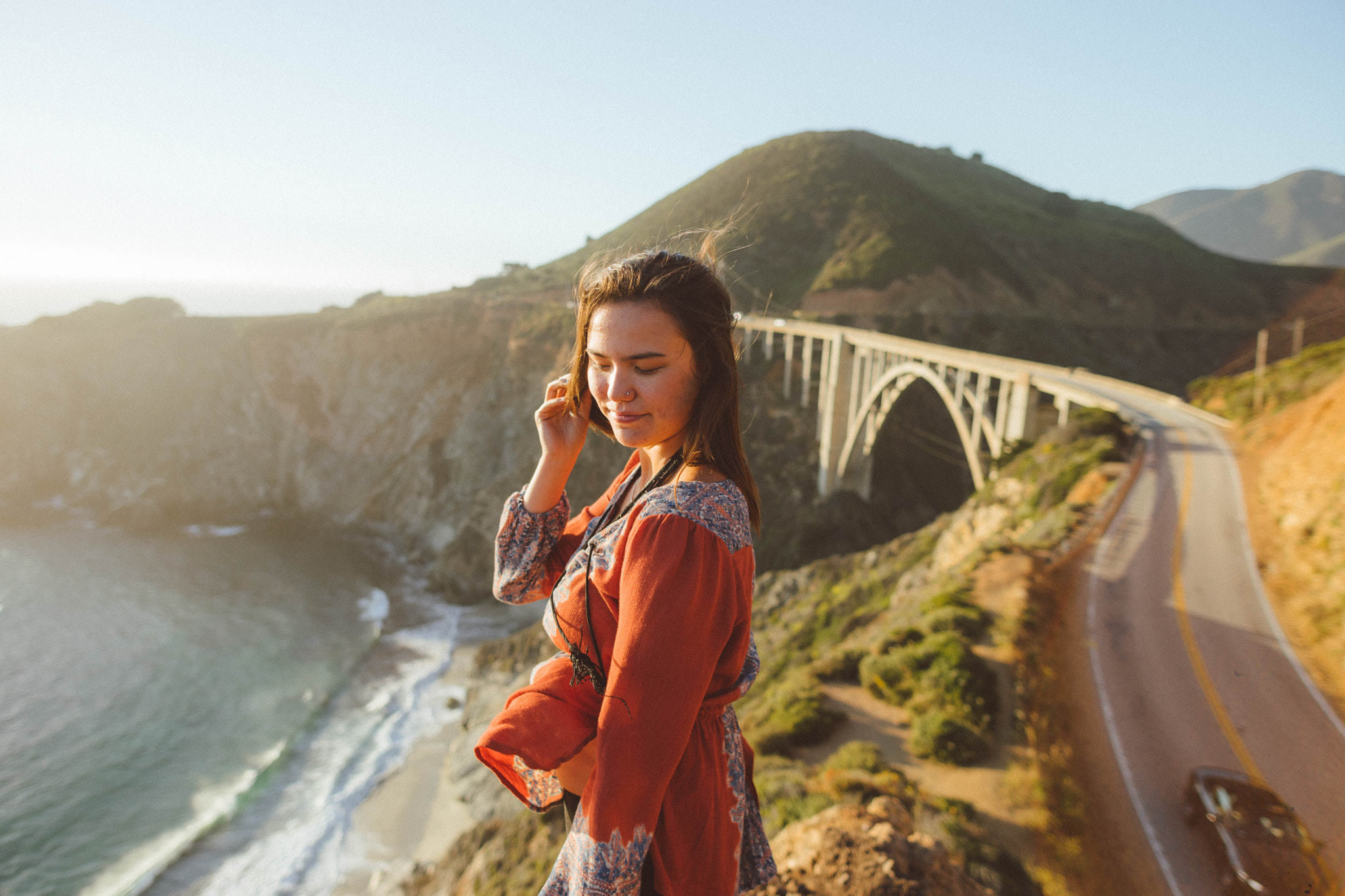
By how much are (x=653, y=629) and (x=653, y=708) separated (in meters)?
0.19

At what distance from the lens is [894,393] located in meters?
30.3

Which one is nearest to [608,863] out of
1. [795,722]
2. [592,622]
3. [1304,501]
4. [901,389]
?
[592,622]

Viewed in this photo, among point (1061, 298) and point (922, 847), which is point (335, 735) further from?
point (1061, 298)

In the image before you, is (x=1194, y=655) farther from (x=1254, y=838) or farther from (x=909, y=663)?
(x=1254, y=838)

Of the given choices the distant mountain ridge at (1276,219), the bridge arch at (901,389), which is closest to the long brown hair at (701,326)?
the bridge arch at (901,389)

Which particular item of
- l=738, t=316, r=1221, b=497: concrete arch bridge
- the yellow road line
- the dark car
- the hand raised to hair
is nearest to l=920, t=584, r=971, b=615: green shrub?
the yellow road line

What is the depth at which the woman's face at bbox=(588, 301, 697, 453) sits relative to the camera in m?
1.98

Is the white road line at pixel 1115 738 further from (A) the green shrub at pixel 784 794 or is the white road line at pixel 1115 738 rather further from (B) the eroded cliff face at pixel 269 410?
(B) the eroded cliff face at pixel 269 410

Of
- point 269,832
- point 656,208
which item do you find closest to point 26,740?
point 269,832

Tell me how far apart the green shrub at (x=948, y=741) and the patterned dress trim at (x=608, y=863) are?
308 inches

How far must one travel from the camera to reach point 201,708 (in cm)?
2595

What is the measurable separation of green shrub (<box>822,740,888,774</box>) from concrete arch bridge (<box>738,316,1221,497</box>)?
40.1 feet

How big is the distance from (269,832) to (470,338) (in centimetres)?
3848

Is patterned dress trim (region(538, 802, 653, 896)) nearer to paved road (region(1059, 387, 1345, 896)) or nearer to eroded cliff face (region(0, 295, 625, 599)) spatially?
paved road (region(1059, 387, 1345, 896))
